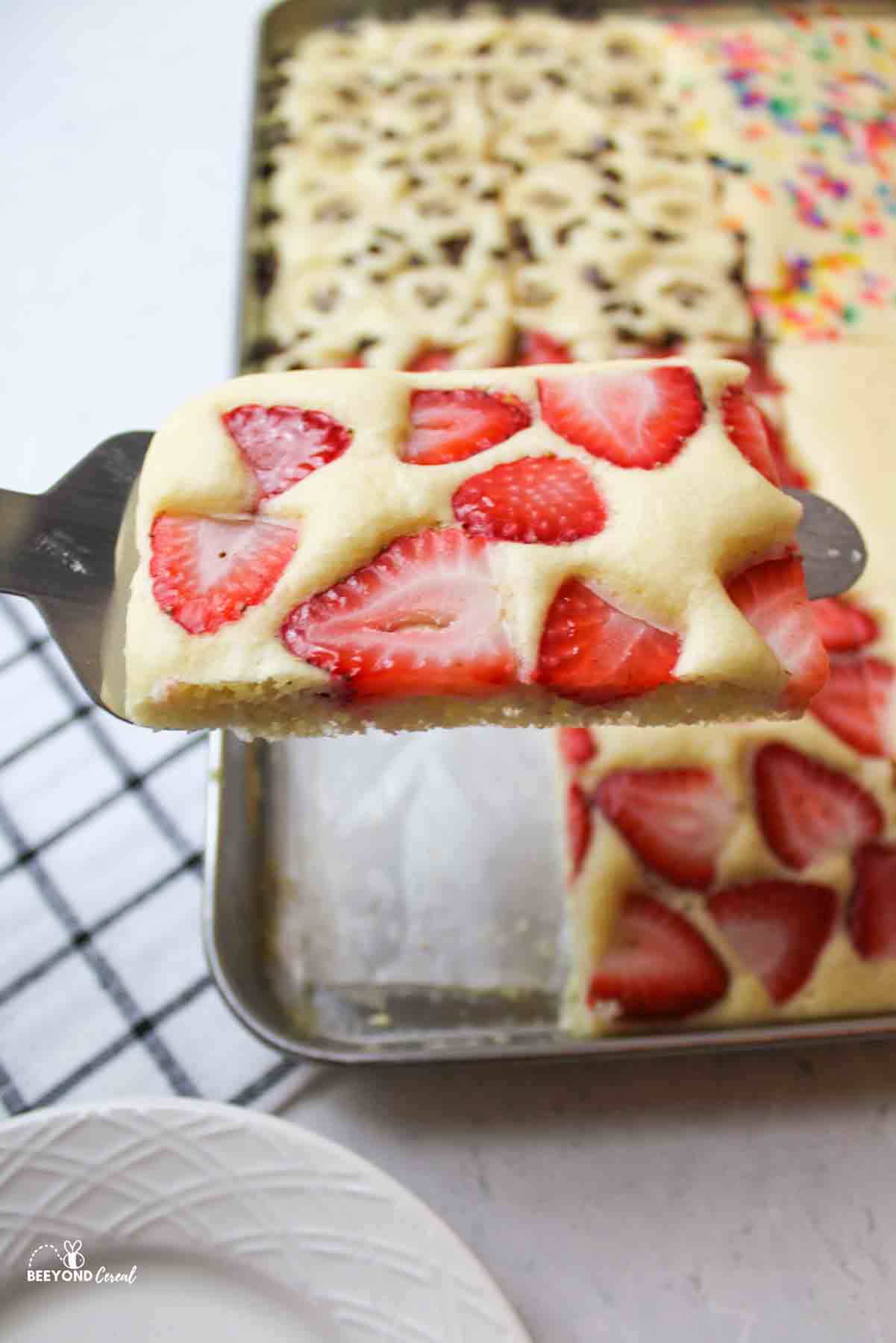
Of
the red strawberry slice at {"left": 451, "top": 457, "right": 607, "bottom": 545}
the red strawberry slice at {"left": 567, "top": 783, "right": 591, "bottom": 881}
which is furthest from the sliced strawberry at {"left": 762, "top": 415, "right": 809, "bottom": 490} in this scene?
the red strawberry slice at {"left": 451, "top": 457, "right": 607, "bottom": 545}

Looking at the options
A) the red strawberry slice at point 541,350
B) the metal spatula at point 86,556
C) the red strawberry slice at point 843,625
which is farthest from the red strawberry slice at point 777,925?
the red strawberry slice at point 541,350

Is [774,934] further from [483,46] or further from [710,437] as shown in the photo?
[483,46]

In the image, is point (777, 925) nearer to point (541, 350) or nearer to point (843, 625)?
point (843, 625)

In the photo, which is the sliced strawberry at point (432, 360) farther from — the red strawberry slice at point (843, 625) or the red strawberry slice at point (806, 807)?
the red strawberry slice at point (806, 807)

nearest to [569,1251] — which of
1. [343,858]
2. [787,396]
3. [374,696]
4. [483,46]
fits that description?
[343,858]

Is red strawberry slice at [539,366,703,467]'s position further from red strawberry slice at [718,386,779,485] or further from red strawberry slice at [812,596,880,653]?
red strawberry slice at [812,596,880,653]

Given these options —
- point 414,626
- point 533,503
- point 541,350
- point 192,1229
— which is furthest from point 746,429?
point 192,1229

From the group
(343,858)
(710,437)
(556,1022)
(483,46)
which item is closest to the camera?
(710,437)
